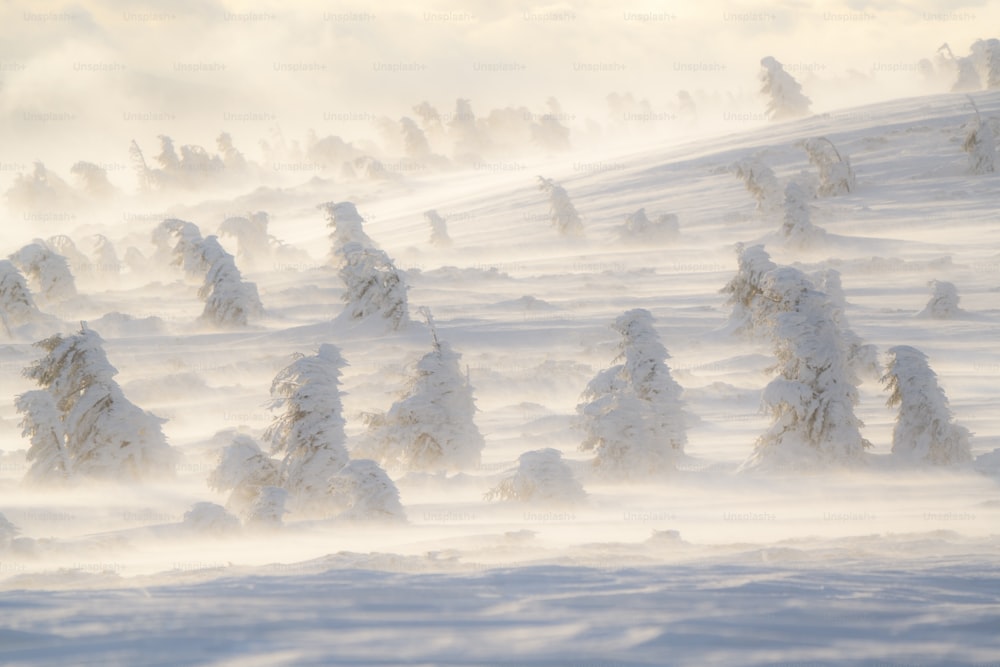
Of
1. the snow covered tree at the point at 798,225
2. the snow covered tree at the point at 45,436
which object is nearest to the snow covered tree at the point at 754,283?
the snow covered tree at the point at 45,436

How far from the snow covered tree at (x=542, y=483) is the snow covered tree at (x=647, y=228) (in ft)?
112

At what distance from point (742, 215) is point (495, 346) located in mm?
25497

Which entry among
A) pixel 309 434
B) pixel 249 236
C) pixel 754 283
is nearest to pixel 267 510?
pixel 309 434

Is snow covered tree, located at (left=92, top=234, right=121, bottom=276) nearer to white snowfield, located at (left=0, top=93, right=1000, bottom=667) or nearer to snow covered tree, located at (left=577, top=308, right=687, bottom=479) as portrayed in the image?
white snowfield, located at (left=0, top=93, right=1000, bottom=667)

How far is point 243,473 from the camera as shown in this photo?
16.1 m

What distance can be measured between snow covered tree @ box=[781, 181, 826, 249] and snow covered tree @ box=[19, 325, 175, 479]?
31.9 m

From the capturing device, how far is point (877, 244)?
4206cm

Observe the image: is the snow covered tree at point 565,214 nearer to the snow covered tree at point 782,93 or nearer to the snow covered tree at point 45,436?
the snow covered tree at point 782,93

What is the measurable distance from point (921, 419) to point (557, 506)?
7.14 meters

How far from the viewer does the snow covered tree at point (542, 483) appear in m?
15.2

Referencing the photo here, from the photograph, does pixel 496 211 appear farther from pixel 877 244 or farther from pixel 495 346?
pixel 495 346

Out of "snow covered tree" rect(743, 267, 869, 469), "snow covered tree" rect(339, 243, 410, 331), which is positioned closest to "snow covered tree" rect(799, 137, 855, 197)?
"snow covered tree" rect(339, 243, 410, 331)

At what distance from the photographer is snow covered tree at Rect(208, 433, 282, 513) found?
1596 centimetres

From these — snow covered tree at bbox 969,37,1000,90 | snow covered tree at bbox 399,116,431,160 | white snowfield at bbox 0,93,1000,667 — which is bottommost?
white snowfield at bbox 0,93,1000,667
